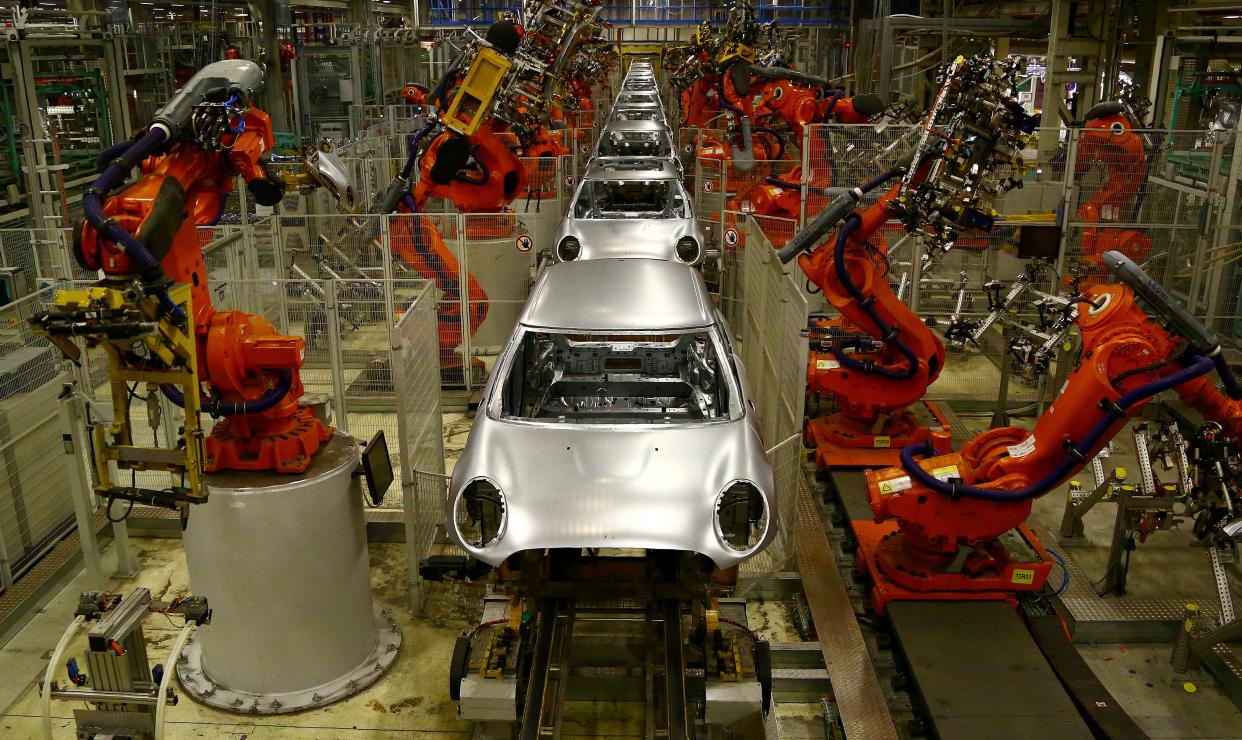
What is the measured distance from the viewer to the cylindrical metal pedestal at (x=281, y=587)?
4.09 meters

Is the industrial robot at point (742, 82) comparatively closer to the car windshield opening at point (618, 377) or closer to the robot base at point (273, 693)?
the car windshield opening at point (618, 377)

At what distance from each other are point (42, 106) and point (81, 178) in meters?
1.01

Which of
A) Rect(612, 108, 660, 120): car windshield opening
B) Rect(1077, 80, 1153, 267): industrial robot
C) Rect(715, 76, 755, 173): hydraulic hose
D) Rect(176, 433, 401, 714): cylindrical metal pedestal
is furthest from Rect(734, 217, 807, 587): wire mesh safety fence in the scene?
Rect(612, 108, 660, 120): car windshield opening

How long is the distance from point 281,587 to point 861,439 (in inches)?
151

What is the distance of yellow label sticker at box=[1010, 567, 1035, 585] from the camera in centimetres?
462

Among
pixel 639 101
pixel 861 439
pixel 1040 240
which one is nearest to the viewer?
pixel 861 439

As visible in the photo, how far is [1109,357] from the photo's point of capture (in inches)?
161

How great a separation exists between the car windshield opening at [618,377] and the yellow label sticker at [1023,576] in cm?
164

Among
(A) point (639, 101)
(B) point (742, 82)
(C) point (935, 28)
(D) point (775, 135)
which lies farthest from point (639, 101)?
(C) point (935, 28)

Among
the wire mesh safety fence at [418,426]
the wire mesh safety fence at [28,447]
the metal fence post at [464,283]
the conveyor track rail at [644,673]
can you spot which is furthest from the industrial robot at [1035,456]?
the wire mesh safety fence at [28,447]

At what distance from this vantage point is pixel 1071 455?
4234 millimetres

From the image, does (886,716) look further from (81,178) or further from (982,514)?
(81,178)

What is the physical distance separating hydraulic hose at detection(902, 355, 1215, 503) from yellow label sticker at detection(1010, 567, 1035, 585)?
430 millimetres

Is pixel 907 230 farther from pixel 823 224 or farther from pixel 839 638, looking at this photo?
pixel 839 638
